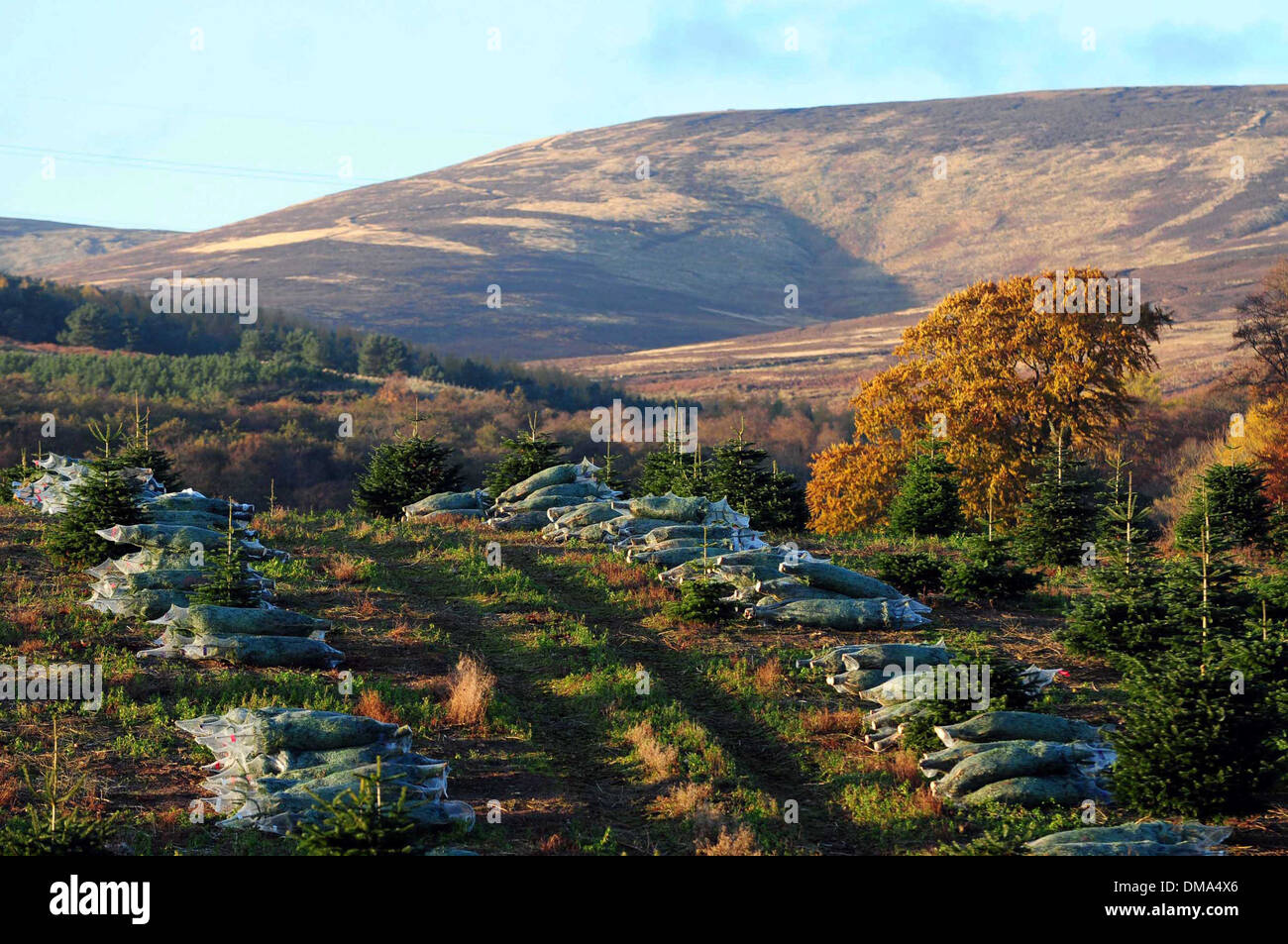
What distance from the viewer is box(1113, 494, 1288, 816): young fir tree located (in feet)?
39.2

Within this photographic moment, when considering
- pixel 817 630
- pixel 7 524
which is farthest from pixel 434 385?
pixel 817 630

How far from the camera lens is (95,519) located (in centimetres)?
2019

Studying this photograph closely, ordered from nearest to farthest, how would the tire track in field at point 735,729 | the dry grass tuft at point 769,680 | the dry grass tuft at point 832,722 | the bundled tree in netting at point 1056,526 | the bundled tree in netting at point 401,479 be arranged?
the tire track in field at point 735,729 → the dry grass tuft at point 832,722 → the dry grass tuft at point 769,680 → the bundled tree in netting at point 1056,526 → the bundled tree in netting at point 401,479

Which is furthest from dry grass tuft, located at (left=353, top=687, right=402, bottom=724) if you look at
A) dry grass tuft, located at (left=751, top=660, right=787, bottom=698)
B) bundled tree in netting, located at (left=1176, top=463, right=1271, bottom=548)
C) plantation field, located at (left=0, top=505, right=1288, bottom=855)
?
bundled tree in netting, located at (left=1176, top=463, right=1271, bottom=548)

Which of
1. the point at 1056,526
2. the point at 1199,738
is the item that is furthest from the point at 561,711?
the point at 1056,526

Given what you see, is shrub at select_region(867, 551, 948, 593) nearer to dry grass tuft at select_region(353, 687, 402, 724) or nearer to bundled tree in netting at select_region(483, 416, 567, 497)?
dry grass tuft at select_region(353, 687, 402, 724)

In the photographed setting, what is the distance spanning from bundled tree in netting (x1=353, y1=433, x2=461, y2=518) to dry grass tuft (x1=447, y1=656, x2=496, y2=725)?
1643cm

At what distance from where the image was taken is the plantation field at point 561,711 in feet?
37.2

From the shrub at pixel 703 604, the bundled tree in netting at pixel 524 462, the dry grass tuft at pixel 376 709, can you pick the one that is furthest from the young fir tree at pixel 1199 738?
the bundled tree in netting at pixel 524 462

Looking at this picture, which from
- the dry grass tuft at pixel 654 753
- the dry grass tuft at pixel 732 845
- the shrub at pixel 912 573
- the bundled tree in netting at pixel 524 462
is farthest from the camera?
the bundled tree in netting at pixel 524 462

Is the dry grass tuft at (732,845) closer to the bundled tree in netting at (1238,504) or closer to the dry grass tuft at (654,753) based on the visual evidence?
the dry grass tuft at (654,753)

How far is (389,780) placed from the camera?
11.1 metres

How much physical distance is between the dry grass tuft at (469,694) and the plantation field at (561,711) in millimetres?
30

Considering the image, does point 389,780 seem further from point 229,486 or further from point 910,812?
point 229,486
